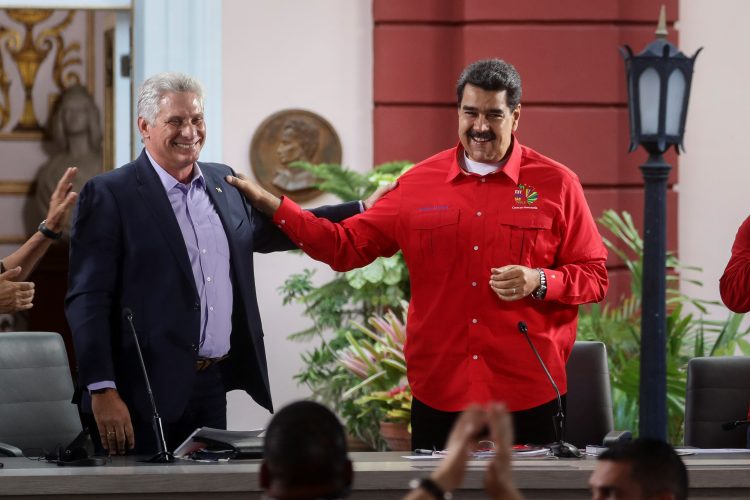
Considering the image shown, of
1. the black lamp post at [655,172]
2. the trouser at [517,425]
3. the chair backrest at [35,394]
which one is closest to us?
the trouser at [517,425]

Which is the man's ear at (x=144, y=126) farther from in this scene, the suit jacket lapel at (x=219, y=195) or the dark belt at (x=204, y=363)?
the dark belt at (x=204, y=363)

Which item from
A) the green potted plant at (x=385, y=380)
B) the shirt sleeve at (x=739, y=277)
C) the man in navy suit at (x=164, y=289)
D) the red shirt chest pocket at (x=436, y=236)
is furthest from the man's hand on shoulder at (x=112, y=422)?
the green potted plant at (x=385, y=380)

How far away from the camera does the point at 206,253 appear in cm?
361

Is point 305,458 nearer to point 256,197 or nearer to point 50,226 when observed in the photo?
point 50,226

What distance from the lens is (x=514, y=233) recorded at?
3.72 metres

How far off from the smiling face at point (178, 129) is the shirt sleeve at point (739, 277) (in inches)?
59.7

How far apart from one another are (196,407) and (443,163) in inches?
39.4

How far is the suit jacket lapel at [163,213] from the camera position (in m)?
3.54

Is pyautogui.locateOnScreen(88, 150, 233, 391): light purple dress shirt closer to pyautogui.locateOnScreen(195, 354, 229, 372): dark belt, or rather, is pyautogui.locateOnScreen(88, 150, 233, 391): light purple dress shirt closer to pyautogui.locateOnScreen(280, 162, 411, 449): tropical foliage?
pyautogui.locateOnScreen(195, 354, 229, 372): dark belt

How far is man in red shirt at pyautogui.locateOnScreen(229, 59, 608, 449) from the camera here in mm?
3711

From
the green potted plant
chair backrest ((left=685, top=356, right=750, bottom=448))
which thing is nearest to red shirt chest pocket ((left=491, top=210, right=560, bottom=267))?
chair backrest ((left=685, top=356, right=750, bottom=448))

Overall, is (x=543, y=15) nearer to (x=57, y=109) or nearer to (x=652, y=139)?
(x=652, y=139)

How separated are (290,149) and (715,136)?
221 centimetres

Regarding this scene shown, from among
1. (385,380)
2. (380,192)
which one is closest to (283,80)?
(385,380)
